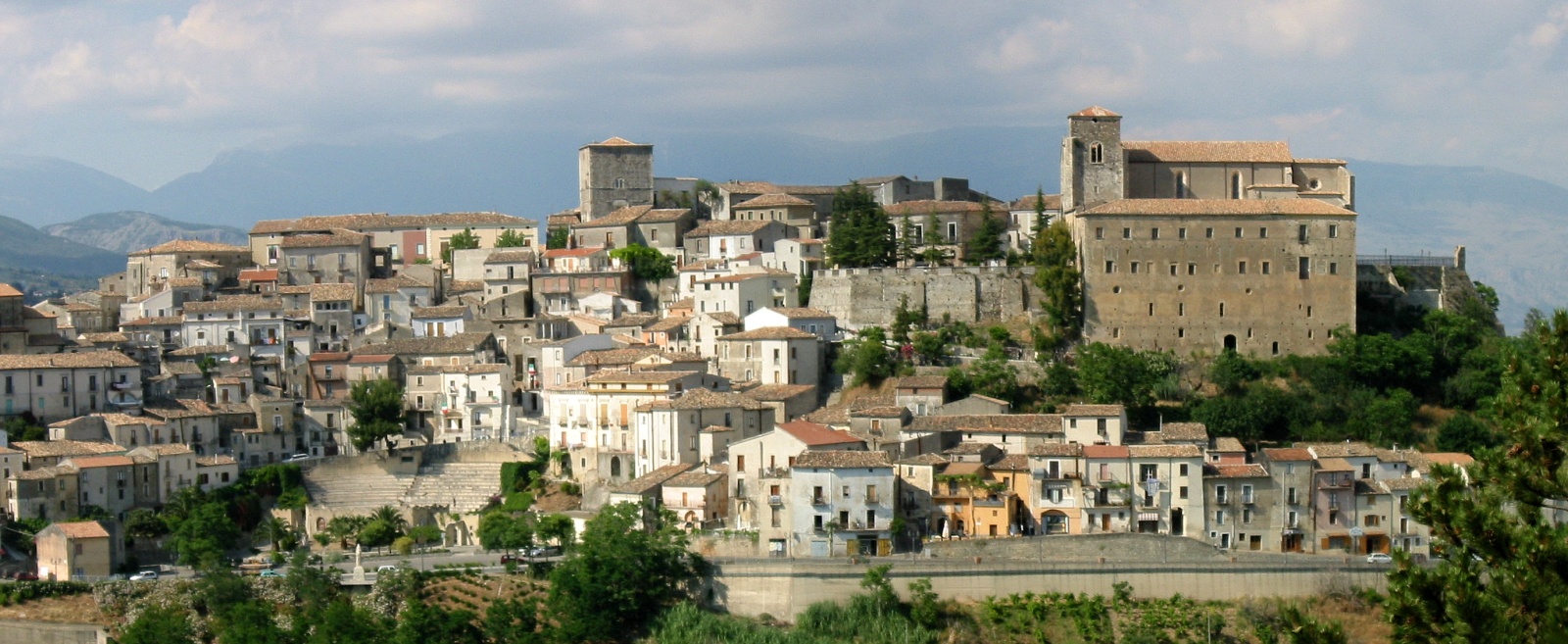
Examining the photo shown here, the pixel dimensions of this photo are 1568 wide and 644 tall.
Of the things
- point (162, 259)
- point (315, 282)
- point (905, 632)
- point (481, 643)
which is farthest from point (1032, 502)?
point (162, 259)

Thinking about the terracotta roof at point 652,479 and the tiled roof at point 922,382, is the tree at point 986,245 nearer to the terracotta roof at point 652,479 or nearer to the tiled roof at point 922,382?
the tiled roof at point 922,382

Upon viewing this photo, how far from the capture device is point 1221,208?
195 ft

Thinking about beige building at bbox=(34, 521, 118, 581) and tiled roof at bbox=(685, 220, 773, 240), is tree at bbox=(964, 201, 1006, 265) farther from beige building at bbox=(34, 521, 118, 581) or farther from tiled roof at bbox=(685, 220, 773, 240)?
beige building at bbox=(34, 521, 118, 581)

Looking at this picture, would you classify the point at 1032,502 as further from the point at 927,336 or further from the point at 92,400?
the point at 92,400

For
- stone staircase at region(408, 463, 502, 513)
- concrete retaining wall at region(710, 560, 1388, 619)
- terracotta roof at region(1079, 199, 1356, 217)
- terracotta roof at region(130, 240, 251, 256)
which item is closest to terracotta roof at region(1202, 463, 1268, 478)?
concrete retaining wall at region(710, 560, 1388, 619)

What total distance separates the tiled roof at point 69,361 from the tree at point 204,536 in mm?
8104

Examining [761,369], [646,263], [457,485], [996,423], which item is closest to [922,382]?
[996,423]

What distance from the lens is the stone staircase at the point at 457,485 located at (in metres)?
55.7

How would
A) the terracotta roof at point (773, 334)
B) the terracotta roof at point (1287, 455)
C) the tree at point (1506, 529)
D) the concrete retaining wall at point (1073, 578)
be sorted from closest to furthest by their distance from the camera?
the tree at point (1506, 529)
the concrete retaining wall at point (1073, 578)
the terracotta roof at point (1287, 455)
the terracotta roof at point (773, 334)

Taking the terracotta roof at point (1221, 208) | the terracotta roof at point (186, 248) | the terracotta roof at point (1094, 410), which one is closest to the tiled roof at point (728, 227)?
the terracotta roof at point (1221, 208)

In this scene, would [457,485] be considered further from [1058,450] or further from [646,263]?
[1058,450]

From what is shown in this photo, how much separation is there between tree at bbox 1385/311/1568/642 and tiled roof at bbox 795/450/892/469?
1121 inches

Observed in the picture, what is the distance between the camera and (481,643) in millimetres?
45594

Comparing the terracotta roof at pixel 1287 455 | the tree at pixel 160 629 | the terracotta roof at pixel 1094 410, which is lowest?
the tree at pixel 160 629
